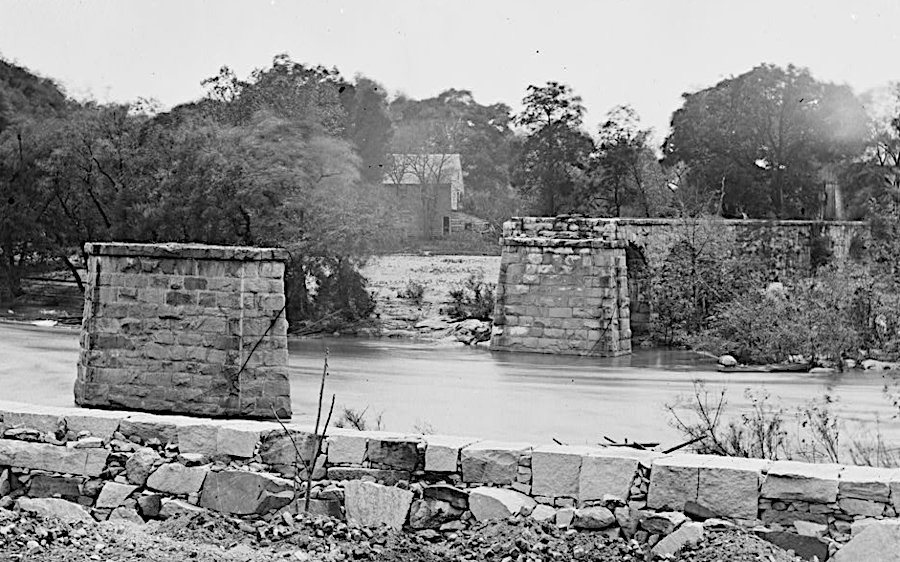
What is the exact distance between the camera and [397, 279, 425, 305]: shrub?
1202 inches

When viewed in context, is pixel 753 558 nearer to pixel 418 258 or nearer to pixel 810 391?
pixel 810 391

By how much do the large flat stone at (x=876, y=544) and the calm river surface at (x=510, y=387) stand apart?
23.3 feet

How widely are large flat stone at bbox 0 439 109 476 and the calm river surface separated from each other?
21.8 feet

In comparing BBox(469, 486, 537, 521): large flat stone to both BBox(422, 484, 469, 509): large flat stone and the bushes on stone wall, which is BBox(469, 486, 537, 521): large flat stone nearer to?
BBox(422, 484, 469, 509): large flat stone

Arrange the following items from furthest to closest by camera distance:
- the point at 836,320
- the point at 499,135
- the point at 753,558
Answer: the point at 499,135 < the point at 836,320 < the point at 753,558

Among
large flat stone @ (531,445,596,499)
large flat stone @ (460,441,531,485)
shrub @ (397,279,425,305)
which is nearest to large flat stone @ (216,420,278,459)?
large flat stone @ (460,441,531,485)

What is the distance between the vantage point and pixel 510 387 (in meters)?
18.9

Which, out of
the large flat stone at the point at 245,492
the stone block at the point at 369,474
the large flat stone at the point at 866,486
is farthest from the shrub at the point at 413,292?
the large flat stone at the point at 866,486

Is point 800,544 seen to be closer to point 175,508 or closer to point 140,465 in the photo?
point 175,508

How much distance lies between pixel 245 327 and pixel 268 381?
1.99 ft

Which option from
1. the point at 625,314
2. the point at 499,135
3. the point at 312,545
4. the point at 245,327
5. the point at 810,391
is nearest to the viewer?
the point at 312,545

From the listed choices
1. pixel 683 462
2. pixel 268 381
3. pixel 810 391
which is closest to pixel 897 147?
pixel 810 391

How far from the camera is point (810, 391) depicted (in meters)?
17.8

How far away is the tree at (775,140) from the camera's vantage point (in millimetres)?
32125
